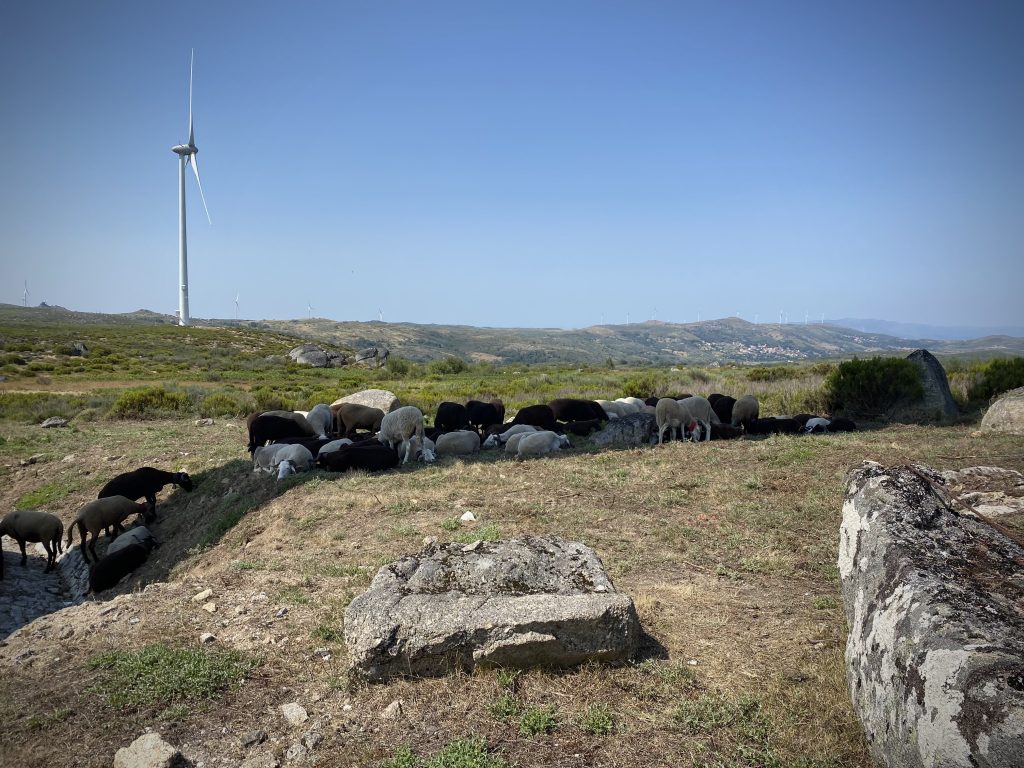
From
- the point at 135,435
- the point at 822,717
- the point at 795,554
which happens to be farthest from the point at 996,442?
the point at 135,435

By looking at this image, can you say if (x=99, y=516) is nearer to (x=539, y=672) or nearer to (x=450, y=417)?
(x=450, y=417)

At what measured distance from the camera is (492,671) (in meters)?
4.48

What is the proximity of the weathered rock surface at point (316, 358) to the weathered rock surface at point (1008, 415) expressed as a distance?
150 ft

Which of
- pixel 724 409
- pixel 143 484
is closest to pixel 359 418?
pixel 143 484

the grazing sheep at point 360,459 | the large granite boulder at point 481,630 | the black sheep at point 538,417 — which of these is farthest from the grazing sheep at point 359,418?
the large granite boulder at point 481,630

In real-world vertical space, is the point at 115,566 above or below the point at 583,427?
below

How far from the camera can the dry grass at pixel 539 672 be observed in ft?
12.8

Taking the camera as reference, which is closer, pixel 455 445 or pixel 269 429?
pixel 455 445

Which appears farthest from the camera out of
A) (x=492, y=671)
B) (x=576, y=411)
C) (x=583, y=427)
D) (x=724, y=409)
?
(x=576, y=411)

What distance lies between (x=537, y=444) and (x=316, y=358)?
4281 centimetres

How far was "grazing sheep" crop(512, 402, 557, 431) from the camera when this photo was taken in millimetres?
16125

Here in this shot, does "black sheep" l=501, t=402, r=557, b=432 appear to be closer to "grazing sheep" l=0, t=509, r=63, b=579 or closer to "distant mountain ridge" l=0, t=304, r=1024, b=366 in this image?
"grazing sheep" l=0, t=509, r=63, b=579

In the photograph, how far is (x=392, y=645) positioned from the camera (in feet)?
14.8

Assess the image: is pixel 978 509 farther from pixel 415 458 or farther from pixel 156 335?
pixel 156 335
